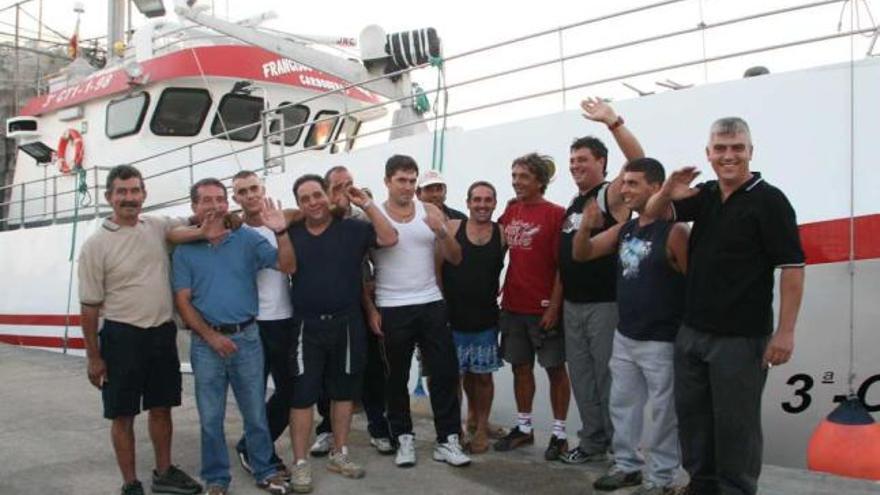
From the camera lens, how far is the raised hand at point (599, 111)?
3.84 meters

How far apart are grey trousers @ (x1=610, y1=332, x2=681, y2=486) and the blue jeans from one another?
1743 millimetres

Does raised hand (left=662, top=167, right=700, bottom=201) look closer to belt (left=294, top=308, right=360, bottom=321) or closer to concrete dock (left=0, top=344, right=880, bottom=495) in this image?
concrete dock (left=0, top=344, right=880, bottom=495)

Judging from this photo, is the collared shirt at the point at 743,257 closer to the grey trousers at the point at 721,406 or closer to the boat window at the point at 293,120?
the grey trousers at the point at 721,406

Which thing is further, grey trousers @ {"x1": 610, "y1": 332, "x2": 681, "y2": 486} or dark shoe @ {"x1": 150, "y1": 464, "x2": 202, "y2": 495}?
dark shoe @ {"x1": 150, "y1": 464, "x2": 202, "y2": 495}

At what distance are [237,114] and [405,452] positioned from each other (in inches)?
296

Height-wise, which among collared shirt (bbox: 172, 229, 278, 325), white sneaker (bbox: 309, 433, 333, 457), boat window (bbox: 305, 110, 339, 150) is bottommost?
white sneaker (bbox: 309, 433, 333, 457)

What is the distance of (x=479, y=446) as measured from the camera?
15.3 feet

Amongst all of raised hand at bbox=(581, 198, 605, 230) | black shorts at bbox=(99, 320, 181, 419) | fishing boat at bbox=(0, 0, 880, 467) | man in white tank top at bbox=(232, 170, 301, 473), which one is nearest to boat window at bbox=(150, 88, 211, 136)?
fishing boat at bbox=(0, 0, 880, 467)

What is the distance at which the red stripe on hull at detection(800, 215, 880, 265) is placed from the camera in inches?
164

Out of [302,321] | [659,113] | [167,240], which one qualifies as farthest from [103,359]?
[659,113]

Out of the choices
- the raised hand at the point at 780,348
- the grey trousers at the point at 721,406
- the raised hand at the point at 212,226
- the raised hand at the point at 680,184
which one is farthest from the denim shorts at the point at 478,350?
the raised hand at the point at 780,348

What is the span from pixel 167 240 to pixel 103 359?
65 cm

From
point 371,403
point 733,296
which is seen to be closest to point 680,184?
point 733,296

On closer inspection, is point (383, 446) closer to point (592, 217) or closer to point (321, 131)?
point (592, 217)
